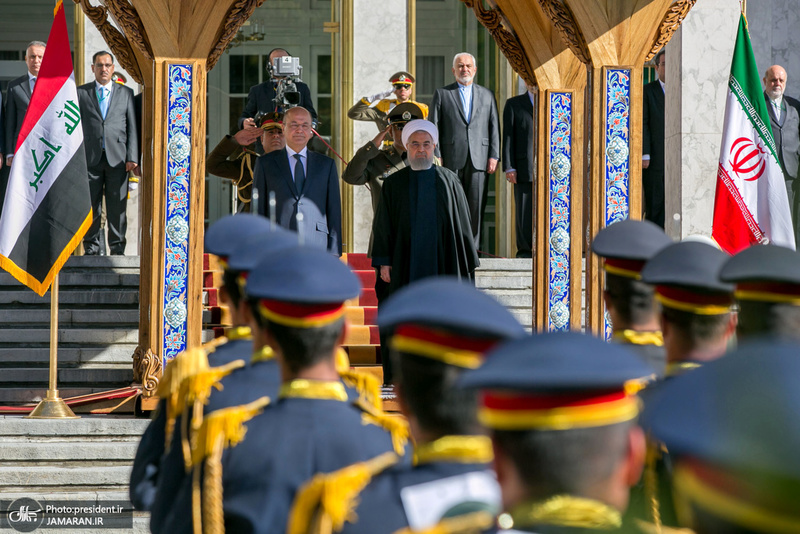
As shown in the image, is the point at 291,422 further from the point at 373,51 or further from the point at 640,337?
the point at 373,51

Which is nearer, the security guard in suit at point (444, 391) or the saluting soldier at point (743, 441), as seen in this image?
the saluting soldier at point (743, 441)

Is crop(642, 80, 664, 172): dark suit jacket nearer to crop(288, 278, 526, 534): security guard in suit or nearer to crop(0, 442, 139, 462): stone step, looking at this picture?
crop(0, 442, 139, 462): stone step

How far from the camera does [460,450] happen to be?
1.91 metres

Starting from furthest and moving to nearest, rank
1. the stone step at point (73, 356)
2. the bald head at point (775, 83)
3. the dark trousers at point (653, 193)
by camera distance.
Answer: the dark trousers at point (653, 193) → the bald head at point (775, 83) → the stone step at point (73, 356)

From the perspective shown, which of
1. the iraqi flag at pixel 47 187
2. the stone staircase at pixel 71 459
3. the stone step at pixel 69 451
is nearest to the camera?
the stone staircase at pixel 71 459

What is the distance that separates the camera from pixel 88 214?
8320mm

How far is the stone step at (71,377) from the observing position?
30.1 ft

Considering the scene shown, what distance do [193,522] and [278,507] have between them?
239 millimetres

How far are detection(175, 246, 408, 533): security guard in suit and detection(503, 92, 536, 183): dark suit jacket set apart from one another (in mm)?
8692

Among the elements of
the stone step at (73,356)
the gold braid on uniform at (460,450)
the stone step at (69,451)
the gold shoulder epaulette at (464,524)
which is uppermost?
the gold braid on uniform at (460,450)

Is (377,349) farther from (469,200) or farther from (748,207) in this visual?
(748,207)

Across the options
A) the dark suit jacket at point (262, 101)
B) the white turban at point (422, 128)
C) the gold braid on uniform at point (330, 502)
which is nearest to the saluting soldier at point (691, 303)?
the gold braid on uniform at point (330, 502)

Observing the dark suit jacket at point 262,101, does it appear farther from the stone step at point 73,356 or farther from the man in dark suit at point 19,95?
the stone step at point 73,356

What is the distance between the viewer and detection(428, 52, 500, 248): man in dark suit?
11.0m
